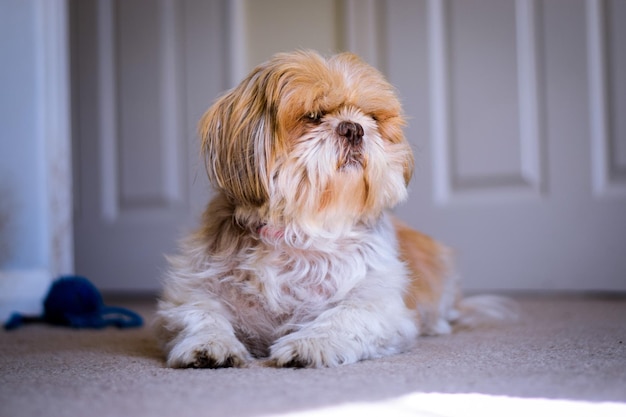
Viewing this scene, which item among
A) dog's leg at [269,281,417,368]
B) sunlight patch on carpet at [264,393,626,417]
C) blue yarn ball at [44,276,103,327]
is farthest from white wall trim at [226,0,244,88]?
sunlight patch on carpet at [264,393,626,417]

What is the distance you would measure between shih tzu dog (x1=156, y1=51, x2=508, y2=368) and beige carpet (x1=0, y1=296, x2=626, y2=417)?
0.14 metres

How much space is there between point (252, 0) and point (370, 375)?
237 cm

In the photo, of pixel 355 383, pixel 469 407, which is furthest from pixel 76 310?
pixel 469 407

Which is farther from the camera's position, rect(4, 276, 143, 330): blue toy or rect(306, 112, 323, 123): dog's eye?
rect(4, 276, 143, 330): blue toy

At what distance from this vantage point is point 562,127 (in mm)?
2742

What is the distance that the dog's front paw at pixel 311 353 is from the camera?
1426 mm

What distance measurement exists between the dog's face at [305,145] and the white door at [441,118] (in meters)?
1.12

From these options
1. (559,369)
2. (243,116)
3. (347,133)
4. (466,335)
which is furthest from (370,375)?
(466,335)

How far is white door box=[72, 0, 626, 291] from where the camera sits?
270cm

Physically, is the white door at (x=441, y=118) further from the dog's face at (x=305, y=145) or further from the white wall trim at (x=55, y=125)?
the dog's face at (x=305, y=145)

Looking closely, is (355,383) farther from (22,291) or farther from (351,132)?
(22,291)

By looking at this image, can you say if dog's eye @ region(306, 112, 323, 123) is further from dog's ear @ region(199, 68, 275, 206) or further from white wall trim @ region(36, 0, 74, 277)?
white wall trim @ region(36, 0, 74, 277)

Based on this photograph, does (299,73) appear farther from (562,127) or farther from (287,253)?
(562,127)

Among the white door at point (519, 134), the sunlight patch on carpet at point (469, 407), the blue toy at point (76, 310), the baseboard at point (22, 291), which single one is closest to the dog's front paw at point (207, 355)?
the sunlight patch on carpet at point (469, 407)
